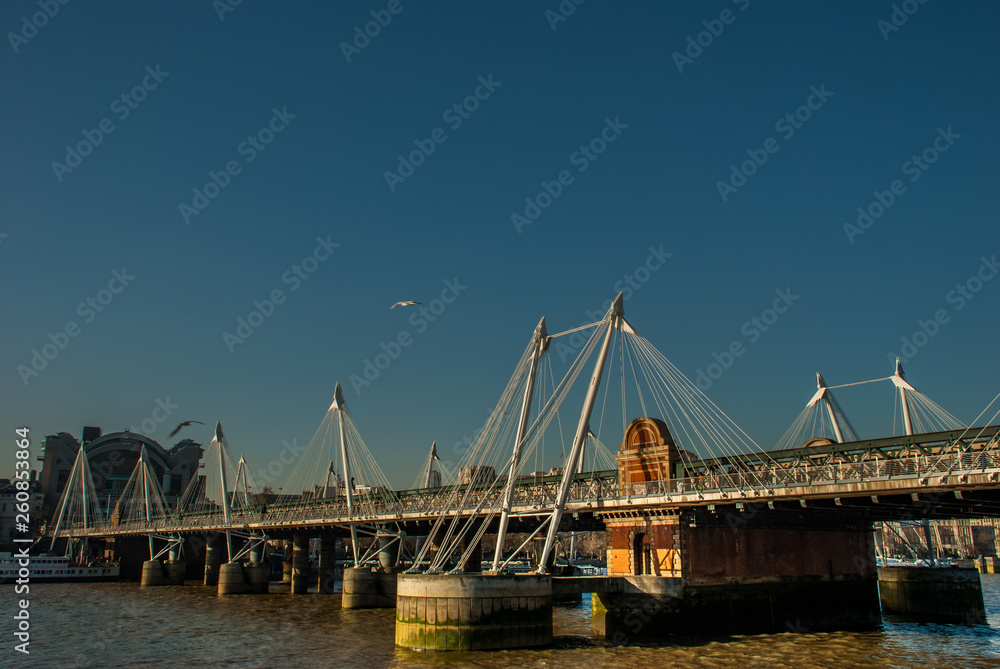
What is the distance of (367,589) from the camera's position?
68625 millimetres

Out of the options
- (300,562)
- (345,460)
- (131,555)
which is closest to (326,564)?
(300,562)

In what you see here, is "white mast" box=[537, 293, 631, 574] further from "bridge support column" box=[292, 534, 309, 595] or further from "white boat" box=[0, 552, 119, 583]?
"white boat" box=[0, 552, 119, 583]

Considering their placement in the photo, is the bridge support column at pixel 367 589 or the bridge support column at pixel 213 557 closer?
the bridge support column at pixel 367 589

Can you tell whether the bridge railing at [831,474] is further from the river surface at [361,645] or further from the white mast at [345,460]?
the white mast at [345,460]

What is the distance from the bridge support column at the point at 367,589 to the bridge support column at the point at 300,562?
24593 millimetres

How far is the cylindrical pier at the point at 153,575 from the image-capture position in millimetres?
105062

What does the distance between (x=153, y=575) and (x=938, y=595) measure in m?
94.7

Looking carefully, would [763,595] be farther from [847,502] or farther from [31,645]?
[31,645]

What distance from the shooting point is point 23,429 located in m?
48.1

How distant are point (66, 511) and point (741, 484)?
162 metres

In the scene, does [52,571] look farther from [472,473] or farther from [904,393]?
[904,393]

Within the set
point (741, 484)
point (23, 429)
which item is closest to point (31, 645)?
point (23, 429)

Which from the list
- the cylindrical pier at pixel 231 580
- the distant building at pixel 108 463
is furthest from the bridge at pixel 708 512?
the distant building at pixel 108 463

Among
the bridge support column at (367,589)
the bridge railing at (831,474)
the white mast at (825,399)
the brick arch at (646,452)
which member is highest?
the white mast at (825,399)
